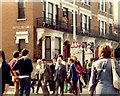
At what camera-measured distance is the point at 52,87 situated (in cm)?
1569

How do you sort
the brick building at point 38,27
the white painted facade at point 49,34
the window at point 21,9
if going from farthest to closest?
1. the window at point 21,9
2. the brick building at point 38,27
3. the white painted facade at point 49,34

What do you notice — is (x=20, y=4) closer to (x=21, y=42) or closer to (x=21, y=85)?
(x=21, y=42)

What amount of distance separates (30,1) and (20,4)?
1.03 meters

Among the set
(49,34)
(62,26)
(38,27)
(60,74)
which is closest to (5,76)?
(60,74)

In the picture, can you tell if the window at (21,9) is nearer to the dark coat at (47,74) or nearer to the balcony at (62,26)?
the balcony at (62,26)

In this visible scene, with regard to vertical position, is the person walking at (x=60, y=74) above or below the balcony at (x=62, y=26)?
below

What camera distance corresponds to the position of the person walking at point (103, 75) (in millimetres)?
6109

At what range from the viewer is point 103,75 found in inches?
244

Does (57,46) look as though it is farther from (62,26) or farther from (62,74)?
(62,74)

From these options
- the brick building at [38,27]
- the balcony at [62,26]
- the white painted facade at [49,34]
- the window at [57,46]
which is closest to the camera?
the white painted facade at [49,34]

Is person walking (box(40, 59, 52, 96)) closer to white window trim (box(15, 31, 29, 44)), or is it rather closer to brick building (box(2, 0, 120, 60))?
brick building (box(2, 0, 120, 60))

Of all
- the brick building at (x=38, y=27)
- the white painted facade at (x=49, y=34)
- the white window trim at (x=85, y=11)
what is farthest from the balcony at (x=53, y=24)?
the white window trim at (x=85, y=11)

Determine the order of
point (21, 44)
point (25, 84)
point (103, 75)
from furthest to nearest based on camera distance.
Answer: point (21, 44) < point (25, 84) < point (103, 75)

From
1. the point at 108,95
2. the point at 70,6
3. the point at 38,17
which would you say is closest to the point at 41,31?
the point at 38,17
